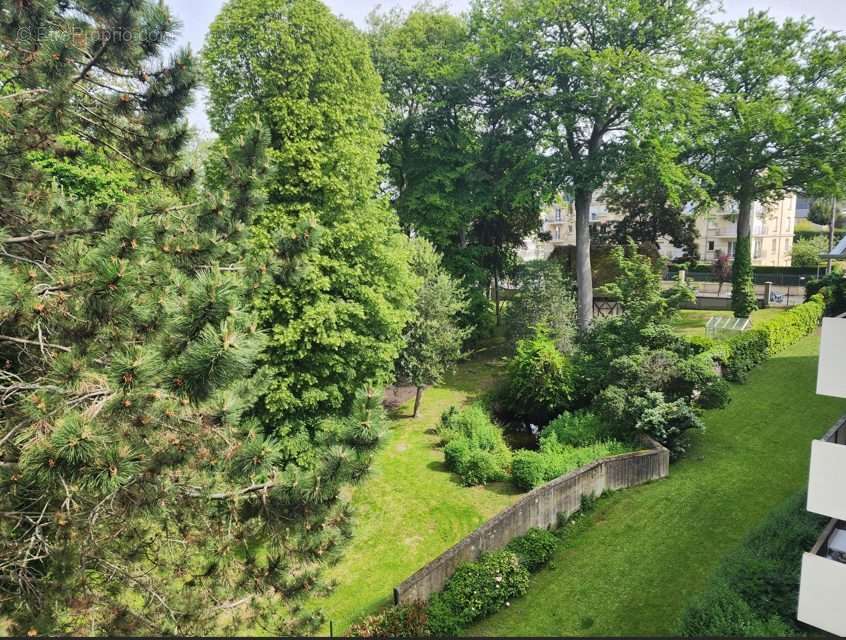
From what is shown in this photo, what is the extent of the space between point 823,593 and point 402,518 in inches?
372

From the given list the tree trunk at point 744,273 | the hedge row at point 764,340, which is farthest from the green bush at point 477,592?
the tree trunk at point 744,273

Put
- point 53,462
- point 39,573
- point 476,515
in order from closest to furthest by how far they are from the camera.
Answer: point 53,462 < point 39,573 < point 476,515

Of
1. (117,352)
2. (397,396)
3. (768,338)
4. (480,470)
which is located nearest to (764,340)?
(768,338)

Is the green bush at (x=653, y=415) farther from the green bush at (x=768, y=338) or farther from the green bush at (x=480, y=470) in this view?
the green bush at (x=768, y=338)

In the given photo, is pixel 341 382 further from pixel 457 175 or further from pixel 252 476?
pixel 457 175

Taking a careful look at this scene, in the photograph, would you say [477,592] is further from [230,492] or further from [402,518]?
[230,492]

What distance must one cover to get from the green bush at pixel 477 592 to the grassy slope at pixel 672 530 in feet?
0.83

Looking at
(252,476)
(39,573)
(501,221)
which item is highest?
(501,221)

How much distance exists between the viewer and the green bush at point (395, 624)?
31.7ft

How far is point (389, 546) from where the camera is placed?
13438 mm

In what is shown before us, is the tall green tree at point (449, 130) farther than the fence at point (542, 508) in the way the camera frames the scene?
Yes

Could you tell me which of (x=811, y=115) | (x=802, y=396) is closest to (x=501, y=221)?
(x=811, y=115)

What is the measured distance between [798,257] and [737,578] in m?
48.6

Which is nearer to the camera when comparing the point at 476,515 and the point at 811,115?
the point at 476,515
